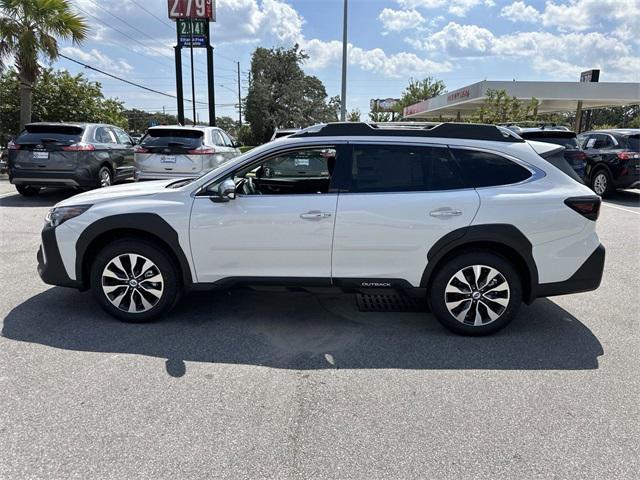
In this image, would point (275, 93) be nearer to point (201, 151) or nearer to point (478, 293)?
point (201, 151)

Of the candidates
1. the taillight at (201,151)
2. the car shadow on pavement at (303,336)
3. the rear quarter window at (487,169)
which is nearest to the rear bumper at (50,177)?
the taillight at (201,151)

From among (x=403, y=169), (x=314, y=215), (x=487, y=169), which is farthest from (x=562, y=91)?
(x=314, y=215)

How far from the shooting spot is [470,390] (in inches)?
131

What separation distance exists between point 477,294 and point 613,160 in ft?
34.0

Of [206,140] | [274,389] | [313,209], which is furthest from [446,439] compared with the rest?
Result: [206,140]

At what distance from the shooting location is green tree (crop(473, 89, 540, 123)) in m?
23.4

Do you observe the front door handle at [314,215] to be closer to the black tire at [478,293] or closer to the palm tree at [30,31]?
the black tire at [478,293]

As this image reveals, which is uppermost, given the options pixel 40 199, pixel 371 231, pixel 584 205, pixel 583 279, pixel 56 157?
→ pixel 56 157

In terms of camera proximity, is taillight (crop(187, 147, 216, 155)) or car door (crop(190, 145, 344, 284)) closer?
car door (crop(190, 145, 344, 284))

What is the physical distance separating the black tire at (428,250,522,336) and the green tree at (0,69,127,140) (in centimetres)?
2120

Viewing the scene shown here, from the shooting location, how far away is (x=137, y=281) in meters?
4.23

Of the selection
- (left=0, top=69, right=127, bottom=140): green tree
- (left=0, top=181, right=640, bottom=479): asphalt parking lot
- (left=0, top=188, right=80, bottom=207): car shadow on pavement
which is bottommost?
(left=0, top=181, right=640, bottom=479): asphalt parking lot

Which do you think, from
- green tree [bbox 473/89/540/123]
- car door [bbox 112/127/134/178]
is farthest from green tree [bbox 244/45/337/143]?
car door [bbox 112/127/134/178]

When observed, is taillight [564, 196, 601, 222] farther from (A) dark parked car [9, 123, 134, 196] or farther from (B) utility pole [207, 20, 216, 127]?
(B) utility pole [207, 20, 216, 127]
